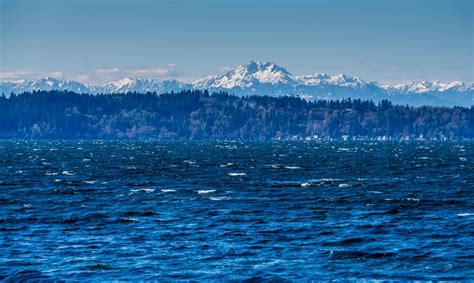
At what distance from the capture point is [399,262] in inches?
1593

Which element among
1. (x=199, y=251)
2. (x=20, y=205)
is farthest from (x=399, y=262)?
(x=20, y=205)

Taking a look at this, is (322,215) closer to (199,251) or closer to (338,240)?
(338,240)

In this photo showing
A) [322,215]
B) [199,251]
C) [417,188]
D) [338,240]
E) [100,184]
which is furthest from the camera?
[100,184]

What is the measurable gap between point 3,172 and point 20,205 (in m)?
47.4

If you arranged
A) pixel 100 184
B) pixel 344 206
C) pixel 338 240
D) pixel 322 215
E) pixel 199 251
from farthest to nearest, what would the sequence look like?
pixel 100 184 → pixel 344 206 → pixel 322 215 → pixel 338 240 → pixel 199 251

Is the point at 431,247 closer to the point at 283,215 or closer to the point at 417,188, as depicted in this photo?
the point at 283,215

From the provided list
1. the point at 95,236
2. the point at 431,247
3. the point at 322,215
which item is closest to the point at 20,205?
the point at 95,236

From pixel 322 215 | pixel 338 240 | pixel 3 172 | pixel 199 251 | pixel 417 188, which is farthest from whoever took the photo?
pixel 3 172

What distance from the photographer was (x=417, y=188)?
79.6m

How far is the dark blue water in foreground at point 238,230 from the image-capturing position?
39219mm

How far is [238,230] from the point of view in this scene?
51094 mm

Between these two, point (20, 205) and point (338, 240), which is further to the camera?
point (20, 205)

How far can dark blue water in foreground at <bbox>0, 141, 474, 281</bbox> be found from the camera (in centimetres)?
3922

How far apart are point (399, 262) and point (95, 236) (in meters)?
18.3
